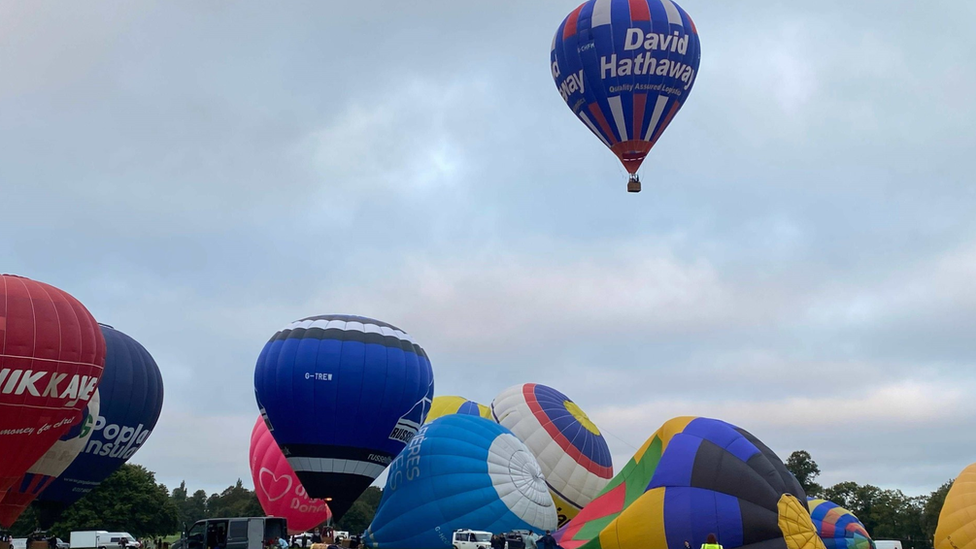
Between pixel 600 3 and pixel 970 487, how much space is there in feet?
46.4

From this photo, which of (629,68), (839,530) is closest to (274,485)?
(629,68)

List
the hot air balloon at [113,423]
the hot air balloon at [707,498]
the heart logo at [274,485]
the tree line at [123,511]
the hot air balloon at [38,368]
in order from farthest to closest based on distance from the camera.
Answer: the tree line at [123,511] → the heart logo at [274,485] → the hot air balloon at [113,423] → the hot air balloon at [38,368] → the hot air balloon at [707,498]

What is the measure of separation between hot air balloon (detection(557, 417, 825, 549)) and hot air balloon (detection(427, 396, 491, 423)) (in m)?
15.9

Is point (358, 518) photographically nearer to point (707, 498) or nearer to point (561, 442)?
point (561, 442)

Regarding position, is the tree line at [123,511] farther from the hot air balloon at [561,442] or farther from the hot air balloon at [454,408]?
the hot air balloon at [561,442]

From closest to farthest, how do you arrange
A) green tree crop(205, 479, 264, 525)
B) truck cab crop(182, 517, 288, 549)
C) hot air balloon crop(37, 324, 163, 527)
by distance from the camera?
truck cab crop(182, 517, 288, 549), hot air balloon crop(37, 324, 163, 527), green tree crop(205, 479, 264, 525)

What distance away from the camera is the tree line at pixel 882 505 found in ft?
147

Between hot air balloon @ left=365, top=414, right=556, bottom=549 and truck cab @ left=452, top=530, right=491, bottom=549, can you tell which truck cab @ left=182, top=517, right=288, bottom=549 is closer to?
hot air balloon @ left=365, top=414, right=556, bottom=549

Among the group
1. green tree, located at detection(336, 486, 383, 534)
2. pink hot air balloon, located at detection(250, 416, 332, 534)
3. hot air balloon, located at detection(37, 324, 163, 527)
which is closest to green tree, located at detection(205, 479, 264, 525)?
green tree, located at detection(336, 486, 383, 534)

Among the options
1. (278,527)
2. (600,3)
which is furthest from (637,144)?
(278,527)

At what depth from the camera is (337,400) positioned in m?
22.9

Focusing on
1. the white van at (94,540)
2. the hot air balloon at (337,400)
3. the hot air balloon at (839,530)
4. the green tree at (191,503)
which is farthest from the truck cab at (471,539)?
the green tree at (191,503)

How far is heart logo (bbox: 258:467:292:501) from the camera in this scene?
29.3 m

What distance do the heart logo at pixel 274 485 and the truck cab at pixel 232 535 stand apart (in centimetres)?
1138
